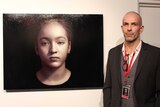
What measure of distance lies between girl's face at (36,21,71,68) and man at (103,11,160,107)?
22.5 inches

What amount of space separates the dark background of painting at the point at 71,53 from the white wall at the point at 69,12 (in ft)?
0.25

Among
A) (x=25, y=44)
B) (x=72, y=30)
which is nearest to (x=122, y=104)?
(x=72, y=30)

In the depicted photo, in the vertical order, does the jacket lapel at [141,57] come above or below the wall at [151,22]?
below

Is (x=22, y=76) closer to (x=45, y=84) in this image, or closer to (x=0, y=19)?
(x=45, y=84)

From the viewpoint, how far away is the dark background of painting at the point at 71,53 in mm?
2404

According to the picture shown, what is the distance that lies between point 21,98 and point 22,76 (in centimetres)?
23

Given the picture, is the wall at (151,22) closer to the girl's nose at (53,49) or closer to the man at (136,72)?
the man at (136,72)

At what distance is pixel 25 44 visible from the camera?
95.4 inches

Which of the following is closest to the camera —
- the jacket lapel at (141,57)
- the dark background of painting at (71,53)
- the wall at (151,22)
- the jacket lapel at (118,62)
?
the jacket lapel at (141,57)

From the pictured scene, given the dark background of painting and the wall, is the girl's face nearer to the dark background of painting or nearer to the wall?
the dark background of painting

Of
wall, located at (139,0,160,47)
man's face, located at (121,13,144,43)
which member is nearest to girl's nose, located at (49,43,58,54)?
man's face, located at (121,13,144,43)

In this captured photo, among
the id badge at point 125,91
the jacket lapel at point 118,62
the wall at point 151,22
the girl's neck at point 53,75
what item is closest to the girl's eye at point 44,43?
the girl's neck at point 53,75

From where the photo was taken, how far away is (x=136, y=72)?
2084 millimetres

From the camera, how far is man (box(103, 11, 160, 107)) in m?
2.09
